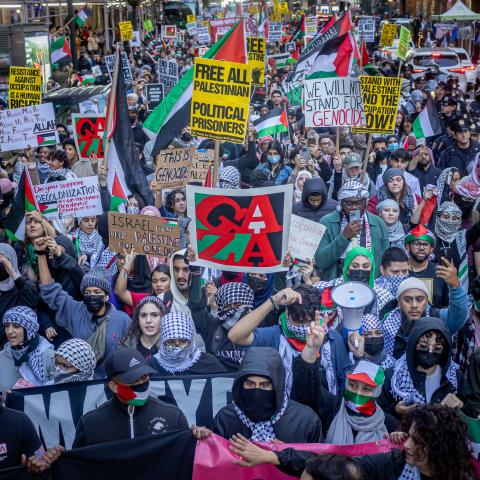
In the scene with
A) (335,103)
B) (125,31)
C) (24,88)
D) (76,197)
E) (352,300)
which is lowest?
(125,31)

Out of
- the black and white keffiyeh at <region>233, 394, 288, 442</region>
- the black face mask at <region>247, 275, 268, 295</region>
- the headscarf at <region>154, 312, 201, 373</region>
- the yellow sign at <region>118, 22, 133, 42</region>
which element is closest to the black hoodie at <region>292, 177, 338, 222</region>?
the black face mask at <region>247, 275, 268, 295</region>

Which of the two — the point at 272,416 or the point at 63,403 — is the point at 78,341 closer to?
the point at 63,403

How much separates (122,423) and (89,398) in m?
0.62

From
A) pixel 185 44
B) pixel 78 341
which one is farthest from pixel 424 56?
pixel 78 341

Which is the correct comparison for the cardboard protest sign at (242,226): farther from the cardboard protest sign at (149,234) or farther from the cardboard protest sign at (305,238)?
the cardboard protest sign at (305,238)

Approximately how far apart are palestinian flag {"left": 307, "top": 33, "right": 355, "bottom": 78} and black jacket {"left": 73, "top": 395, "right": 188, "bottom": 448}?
7017 millimetres

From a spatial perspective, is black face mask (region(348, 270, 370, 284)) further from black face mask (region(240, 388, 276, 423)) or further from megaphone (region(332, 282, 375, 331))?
black face mask (region(240, 388, 276, 423))

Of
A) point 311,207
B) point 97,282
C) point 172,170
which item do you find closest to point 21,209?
point 172,170

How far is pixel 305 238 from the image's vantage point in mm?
6816

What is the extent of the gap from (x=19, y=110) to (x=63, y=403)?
20.7 feet

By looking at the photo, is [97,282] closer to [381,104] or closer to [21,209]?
[21,209]

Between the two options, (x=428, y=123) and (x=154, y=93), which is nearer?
(x=428, y=123)

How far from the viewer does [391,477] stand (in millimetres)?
4035

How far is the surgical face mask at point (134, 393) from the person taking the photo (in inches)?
179
